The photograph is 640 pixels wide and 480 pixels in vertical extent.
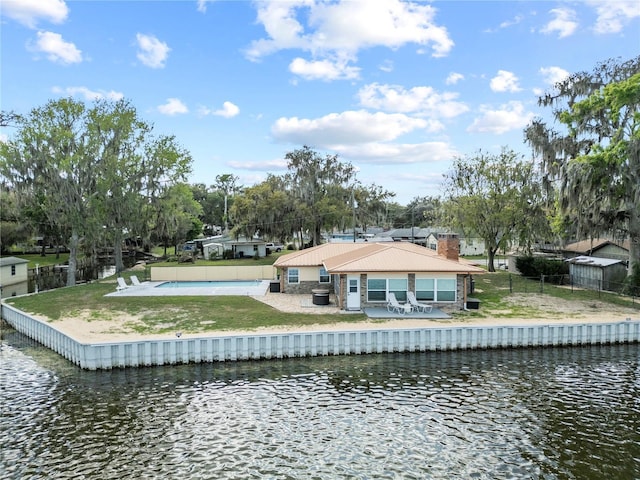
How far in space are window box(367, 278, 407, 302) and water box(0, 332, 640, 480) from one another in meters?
4.70

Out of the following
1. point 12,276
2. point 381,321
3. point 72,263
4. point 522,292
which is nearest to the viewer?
point 381,321

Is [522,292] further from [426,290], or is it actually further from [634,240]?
[426,290]

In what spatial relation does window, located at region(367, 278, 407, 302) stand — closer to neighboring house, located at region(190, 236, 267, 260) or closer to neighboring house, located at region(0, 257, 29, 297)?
neighboring house, located at region(0, 257, 29, 297)

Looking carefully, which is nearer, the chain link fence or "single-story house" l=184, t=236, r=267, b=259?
the chain link fence

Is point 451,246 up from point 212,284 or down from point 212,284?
up

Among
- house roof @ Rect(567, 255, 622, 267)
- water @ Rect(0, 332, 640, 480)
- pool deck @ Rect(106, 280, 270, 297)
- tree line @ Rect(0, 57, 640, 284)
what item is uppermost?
tree line @ Rect(0, 57, 640, 284)

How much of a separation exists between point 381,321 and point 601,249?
917 inches

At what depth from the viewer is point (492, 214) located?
34656 millimetres

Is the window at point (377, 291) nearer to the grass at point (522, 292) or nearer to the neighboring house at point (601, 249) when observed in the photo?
the grass at point (522, 292)

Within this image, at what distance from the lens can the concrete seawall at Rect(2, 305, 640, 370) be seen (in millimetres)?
15602

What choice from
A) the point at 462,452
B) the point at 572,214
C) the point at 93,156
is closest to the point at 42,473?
the point at 462,452

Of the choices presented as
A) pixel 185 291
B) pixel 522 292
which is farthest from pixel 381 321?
pixel 185 291

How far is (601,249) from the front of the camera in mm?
33500

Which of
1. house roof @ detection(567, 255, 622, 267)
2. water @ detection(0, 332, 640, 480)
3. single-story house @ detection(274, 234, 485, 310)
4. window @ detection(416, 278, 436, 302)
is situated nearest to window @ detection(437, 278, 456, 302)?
single-story house @ detection(274, 234, 485, 310)
